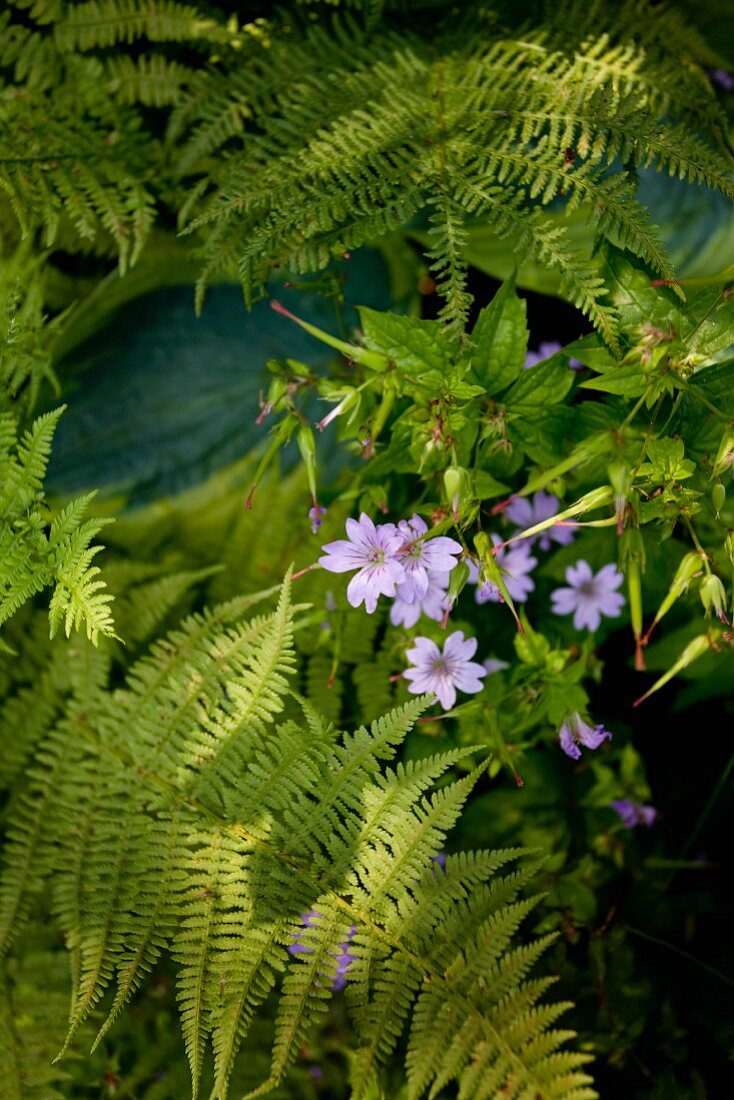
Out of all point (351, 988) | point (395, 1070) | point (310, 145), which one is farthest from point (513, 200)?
point (395, 1070)

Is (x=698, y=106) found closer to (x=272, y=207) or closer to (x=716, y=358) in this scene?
(x=716, y=358)

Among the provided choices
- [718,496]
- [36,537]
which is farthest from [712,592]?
[36,537]

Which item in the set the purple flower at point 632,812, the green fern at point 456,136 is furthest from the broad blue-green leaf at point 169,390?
the purple flower at point 632,812

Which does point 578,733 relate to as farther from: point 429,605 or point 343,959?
point 343,959

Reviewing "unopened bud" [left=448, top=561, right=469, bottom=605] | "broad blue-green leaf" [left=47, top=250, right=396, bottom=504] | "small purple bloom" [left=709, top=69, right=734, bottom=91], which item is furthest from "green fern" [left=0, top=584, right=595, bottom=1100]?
"small purple bloom" [left=709, top=69, right=734, bottom=91]

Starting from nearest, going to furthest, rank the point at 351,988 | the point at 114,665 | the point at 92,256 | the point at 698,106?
1. the point at 351,988
2. the point at 698,106
3. the point at 114,665
4. the point at 92,256

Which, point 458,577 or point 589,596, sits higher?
point 458,577

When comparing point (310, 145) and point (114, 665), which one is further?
point (114, 665)
